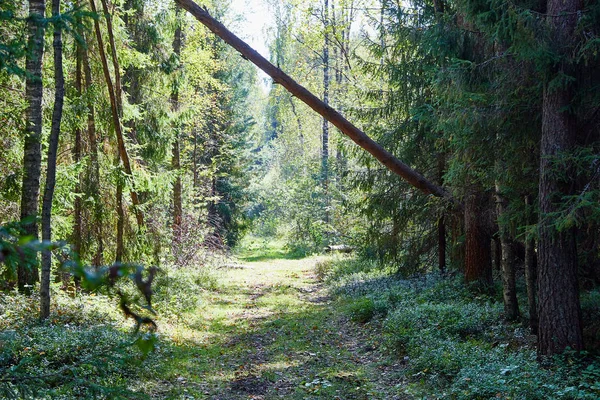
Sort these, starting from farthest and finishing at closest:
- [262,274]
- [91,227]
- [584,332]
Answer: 1. [262,274]
2. [91,227]
3. [584,332]

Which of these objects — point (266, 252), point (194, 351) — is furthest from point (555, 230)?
point (266, 252)

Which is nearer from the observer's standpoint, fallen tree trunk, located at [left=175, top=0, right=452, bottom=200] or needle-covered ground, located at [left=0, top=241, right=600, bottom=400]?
needle-covered ground, located at [left=0, top=241, right=600, bottom=400]

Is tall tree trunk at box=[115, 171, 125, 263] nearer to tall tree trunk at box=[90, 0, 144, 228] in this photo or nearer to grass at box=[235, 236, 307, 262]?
tall tree trunk at box=[90, 0, 144, 228]

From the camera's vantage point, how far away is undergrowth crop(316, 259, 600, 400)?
573 cm

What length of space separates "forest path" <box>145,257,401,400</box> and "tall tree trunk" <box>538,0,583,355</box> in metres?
2.36

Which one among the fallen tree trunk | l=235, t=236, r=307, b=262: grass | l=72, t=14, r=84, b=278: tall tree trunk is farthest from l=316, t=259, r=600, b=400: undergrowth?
l=235, t=236, r=307, b=262: grass

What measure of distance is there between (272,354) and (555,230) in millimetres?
5422

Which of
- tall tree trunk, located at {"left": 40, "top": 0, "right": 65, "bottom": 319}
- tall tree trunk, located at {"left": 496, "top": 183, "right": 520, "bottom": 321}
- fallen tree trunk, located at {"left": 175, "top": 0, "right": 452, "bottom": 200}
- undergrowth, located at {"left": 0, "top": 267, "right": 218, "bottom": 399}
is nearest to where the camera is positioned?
undergrowth, located at {"left": 0, "top": 267, "right": 218, "bottom": 399}

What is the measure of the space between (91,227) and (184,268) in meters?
5.06

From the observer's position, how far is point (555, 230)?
6.42 m

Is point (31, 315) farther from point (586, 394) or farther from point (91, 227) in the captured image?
point (586, 394)

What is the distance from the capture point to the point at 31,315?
8453 millimetres

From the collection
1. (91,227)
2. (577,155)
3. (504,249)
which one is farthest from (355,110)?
(577,155)

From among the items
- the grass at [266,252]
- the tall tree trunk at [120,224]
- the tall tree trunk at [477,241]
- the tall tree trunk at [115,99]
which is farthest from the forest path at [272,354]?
the grass at [266,252]
